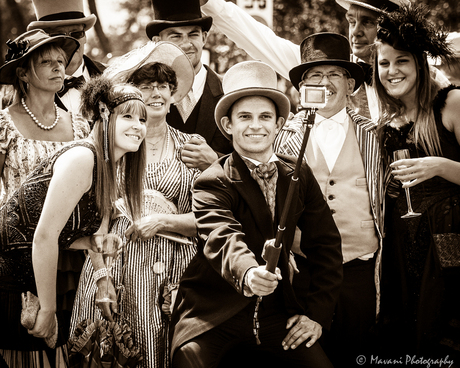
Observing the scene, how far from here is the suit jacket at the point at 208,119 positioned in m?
4.86

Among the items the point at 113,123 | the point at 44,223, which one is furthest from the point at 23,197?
the point at 113,123

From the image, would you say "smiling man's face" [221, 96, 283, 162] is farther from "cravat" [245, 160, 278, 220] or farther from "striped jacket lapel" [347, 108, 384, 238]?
"striped jacket lapel" [347, 108, 384, 238]

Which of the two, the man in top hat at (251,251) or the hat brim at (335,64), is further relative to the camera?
the hat brim at (335,64)

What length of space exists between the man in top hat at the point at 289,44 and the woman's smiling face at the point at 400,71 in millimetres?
405

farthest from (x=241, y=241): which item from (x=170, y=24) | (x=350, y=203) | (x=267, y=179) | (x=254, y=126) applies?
(x=170, y=24)

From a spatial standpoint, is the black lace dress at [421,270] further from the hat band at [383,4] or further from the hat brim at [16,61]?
the hat brim at [16,61]

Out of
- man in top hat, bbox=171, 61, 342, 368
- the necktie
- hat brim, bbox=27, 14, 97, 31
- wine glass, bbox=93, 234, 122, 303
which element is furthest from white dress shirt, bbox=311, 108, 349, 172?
hat brim, bbox=27, 14, 97, 31

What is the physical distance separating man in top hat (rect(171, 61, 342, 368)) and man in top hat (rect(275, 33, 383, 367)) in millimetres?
471

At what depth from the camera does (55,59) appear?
433 cm

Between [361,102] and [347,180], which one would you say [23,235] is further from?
[361,102]

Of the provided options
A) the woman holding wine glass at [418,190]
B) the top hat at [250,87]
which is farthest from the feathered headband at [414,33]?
the top hat at [250,87]

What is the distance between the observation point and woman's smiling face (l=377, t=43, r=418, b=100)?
4480mm

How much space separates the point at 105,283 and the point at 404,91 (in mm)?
2471

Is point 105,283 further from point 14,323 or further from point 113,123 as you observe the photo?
point 113,123
